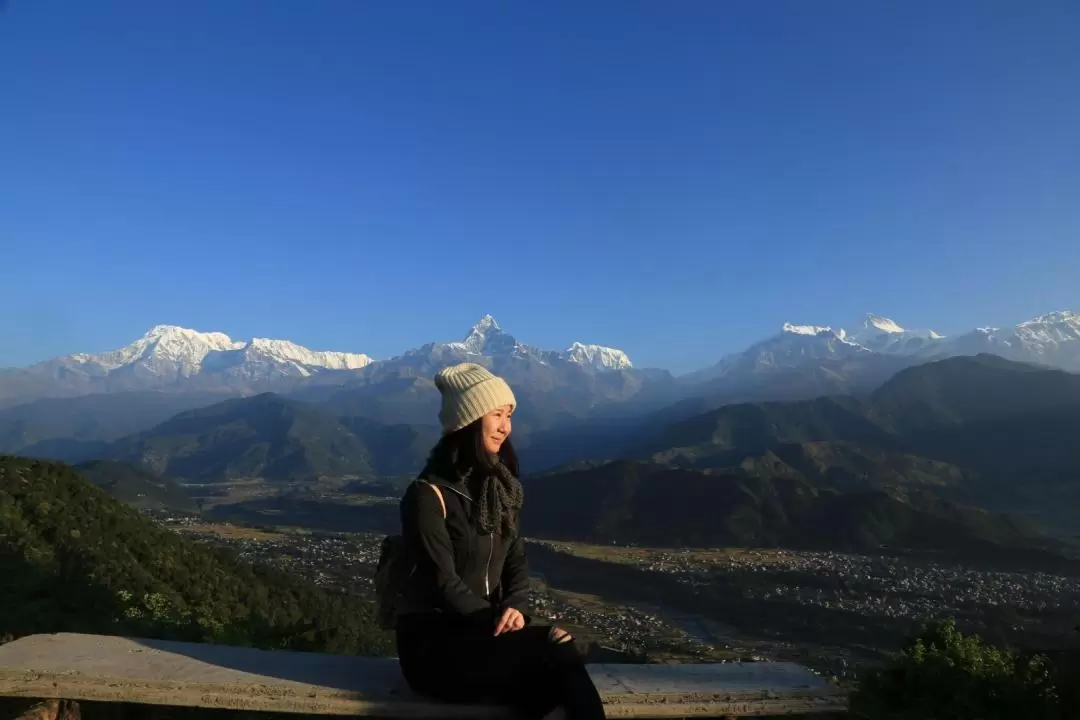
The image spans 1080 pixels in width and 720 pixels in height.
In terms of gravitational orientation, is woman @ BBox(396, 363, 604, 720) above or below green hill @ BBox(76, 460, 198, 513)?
above

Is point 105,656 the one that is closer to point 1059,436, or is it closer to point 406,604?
point 406,604

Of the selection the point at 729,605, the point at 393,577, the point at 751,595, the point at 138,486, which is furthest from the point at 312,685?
the point at 138,486

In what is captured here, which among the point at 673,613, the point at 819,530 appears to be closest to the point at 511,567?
the point at 673,613

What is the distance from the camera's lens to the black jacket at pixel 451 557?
491cm

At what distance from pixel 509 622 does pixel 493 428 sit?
138cm

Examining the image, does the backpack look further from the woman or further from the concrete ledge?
the concrete ledge

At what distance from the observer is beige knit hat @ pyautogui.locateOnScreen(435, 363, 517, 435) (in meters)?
5.24

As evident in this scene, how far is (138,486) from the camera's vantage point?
171500 millimetres

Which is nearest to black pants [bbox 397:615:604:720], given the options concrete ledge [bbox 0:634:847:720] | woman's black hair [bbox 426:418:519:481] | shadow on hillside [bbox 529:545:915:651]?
concrete ledge [bbox 0:634:847:720]

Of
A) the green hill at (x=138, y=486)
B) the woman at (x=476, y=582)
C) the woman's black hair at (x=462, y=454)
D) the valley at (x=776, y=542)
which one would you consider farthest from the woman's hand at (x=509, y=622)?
the green hill at (x=138, y=486)

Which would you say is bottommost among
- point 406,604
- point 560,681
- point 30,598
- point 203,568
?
point 203,568

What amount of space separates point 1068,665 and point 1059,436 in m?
201

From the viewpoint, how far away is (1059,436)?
168625 millimetres

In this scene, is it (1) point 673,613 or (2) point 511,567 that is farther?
(1) point 673,613
